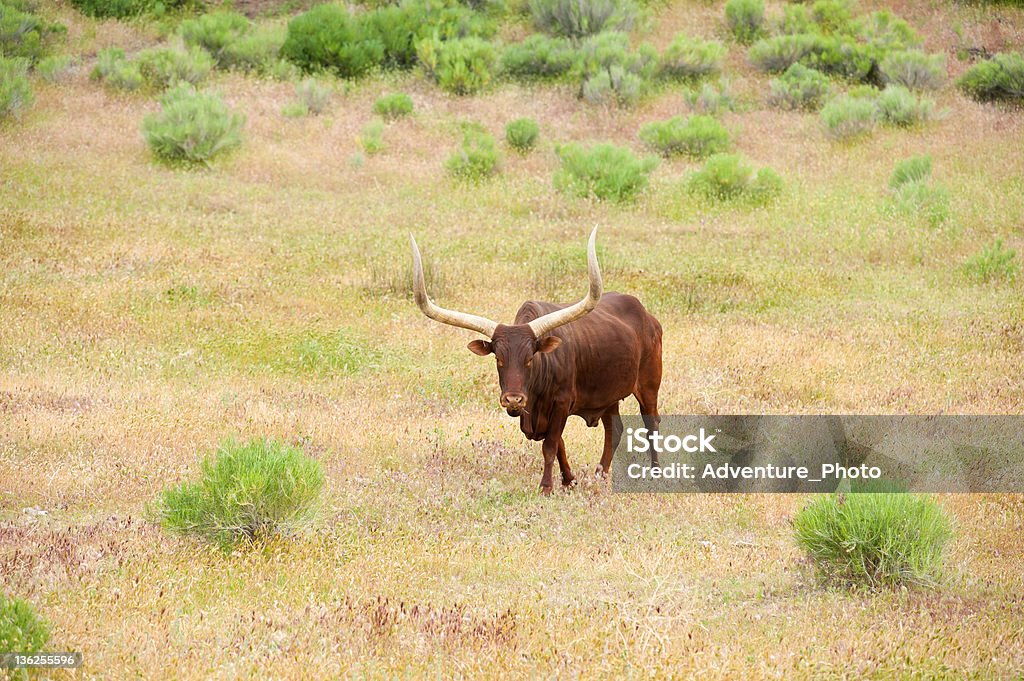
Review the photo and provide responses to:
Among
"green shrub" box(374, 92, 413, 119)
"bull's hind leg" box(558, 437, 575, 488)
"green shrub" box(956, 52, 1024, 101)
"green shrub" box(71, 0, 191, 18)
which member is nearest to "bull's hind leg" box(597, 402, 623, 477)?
"bull's hind leg" box(558, 437, 575, 488)

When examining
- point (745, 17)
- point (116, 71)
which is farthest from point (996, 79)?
point (116, 71)

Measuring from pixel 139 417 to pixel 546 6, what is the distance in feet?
83.2

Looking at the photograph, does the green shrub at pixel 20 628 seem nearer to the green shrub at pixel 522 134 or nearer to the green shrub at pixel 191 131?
the green shrub at pixel 191 131

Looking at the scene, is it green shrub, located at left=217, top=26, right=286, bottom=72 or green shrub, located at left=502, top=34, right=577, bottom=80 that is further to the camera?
green shrub, located at left=502, top=34, right=577, bottom=80

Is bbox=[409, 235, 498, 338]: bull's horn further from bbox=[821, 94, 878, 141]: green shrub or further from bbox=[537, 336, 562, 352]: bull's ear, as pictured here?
bbox=[821, 94, 878, 141]: green shrub

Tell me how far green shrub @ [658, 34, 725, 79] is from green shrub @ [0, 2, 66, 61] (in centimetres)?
1561

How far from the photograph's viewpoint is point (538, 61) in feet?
94.4

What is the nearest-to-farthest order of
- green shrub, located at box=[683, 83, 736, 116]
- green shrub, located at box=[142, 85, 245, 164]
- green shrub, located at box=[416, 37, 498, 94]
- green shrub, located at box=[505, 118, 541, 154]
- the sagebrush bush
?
1. green shrub, located at box=[142, 85, 245, 164]
2. green shrub, located at box=[505, 118, 541, 154]
3. the sagebrush bush
4. green shrub, located at box=[683, 83, 736, 116]
5. green shrub, located at box=[416, 37, 498, 94]

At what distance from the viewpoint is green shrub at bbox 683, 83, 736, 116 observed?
84.9ft

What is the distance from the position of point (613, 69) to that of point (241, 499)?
21249mm

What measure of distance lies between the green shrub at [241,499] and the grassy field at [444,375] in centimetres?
20

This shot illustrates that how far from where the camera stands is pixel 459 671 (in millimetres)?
5184

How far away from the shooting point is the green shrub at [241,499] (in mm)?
6887

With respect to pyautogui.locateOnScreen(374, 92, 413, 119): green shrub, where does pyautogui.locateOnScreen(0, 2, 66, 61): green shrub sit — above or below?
Answer: above
